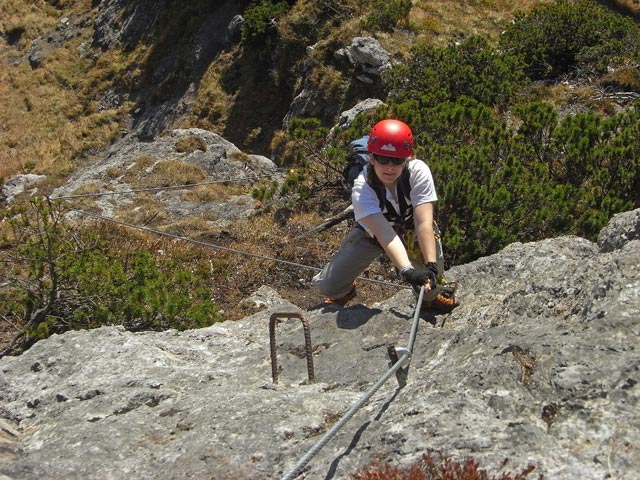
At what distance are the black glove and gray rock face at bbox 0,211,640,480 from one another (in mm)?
282

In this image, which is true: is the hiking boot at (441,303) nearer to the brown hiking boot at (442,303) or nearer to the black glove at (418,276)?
the brown hiking boot at (442,303)

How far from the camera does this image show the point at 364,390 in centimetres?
325

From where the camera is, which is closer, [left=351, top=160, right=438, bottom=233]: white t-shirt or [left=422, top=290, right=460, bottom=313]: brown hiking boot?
[left=351, top=160, right=438, bottom=233]: white t-shirt

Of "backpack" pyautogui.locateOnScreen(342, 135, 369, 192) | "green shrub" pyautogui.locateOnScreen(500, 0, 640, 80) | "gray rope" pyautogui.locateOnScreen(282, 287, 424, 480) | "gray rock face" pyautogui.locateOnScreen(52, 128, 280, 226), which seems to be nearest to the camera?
"gray rope" pyautogui.locateOnScreen(282, 287, 424, 480)

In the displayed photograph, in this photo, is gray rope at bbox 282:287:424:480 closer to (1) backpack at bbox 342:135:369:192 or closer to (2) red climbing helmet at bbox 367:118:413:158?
(2) red climbing helmet at bbox 367:118:413:158

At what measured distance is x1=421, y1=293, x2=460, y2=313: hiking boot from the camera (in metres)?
4.17

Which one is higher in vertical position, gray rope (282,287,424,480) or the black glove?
the black glove

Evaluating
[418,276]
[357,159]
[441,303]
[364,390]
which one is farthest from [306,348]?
[357,159]

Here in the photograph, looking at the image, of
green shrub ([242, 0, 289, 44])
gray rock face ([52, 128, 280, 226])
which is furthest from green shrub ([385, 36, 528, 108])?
green shrub ([242, 0, 289, 44])

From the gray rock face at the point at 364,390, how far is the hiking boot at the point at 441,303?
2.8 inches

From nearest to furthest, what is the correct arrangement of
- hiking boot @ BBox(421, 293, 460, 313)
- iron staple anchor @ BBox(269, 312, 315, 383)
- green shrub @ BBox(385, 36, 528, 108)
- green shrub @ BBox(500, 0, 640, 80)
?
1. iron staple anchor @ BBox(269, 312, 315, 383)
2. hiking boot @ BBox(421, 293, 460, 313)
3. green shrub @ BBox(385, 36, 528, 108)
4. green shrub @ BBox(500, 0, 640, 80)

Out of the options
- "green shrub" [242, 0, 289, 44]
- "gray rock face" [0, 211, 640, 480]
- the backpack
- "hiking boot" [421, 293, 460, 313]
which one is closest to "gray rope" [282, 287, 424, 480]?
"gray rock face" [0, 211, 640, 480]

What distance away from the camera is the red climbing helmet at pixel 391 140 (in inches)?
151

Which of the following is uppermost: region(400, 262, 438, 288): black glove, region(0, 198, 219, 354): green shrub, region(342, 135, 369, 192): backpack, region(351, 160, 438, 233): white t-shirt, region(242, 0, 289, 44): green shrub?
region(242, 0, 289, 44): green shrub
